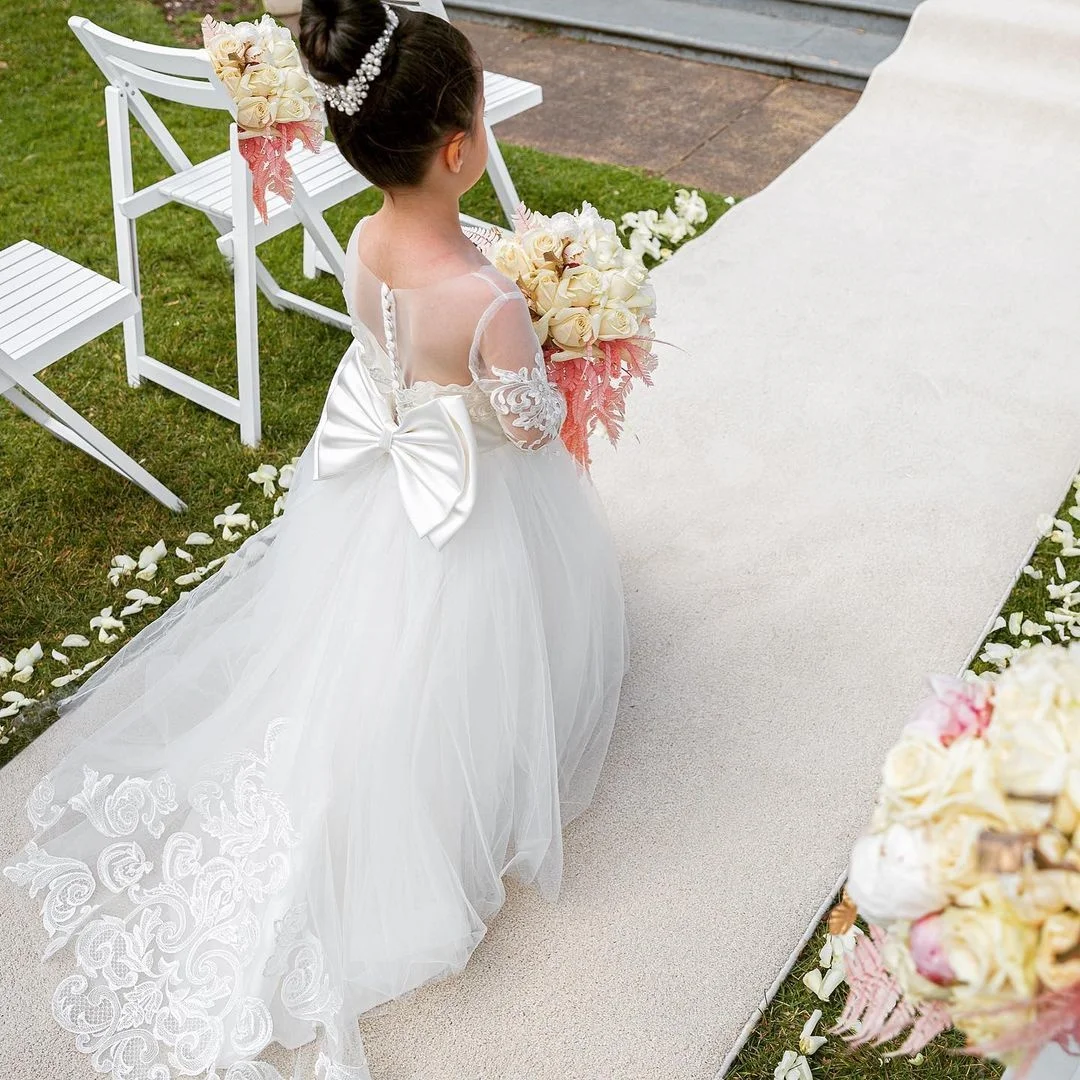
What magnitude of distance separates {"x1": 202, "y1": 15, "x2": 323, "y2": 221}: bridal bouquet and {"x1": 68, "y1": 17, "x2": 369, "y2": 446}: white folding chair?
86 millimetres

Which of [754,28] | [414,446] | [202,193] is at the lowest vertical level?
[754,28]

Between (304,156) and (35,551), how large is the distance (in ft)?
5.18

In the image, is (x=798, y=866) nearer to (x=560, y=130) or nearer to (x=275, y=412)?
(x=275, y=412)

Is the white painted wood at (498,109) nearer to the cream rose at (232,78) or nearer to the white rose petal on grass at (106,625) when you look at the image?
the cream rose at (232,78)

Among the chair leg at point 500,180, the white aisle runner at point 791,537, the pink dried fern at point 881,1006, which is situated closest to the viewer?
the pink dried fern at point 881,1006

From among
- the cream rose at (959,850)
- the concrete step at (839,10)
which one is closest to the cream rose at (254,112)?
the cream rose at (959,850)

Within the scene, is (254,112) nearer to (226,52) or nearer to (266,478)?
(226,52)

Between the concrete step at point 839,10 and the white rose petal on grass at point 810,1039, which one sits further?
the concrete step at point 839,10

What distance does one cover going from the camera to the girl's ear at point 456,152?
1988mm

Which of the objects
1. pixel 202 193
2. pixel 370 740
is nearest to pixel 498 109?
pixel 202 193

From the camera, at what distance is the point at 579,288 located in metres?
2.22

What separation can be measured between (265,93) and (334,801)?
1915 mm

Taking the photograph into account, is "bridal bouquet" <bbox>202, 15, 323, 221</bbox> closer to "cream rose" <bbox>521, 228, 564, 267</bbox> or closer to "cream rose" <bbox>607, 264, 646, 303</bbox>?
"cream rose" <bbox>521, 228, 564, 267</bbox>

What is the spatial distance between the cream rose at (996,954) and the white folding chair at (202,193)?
2.81 meters
